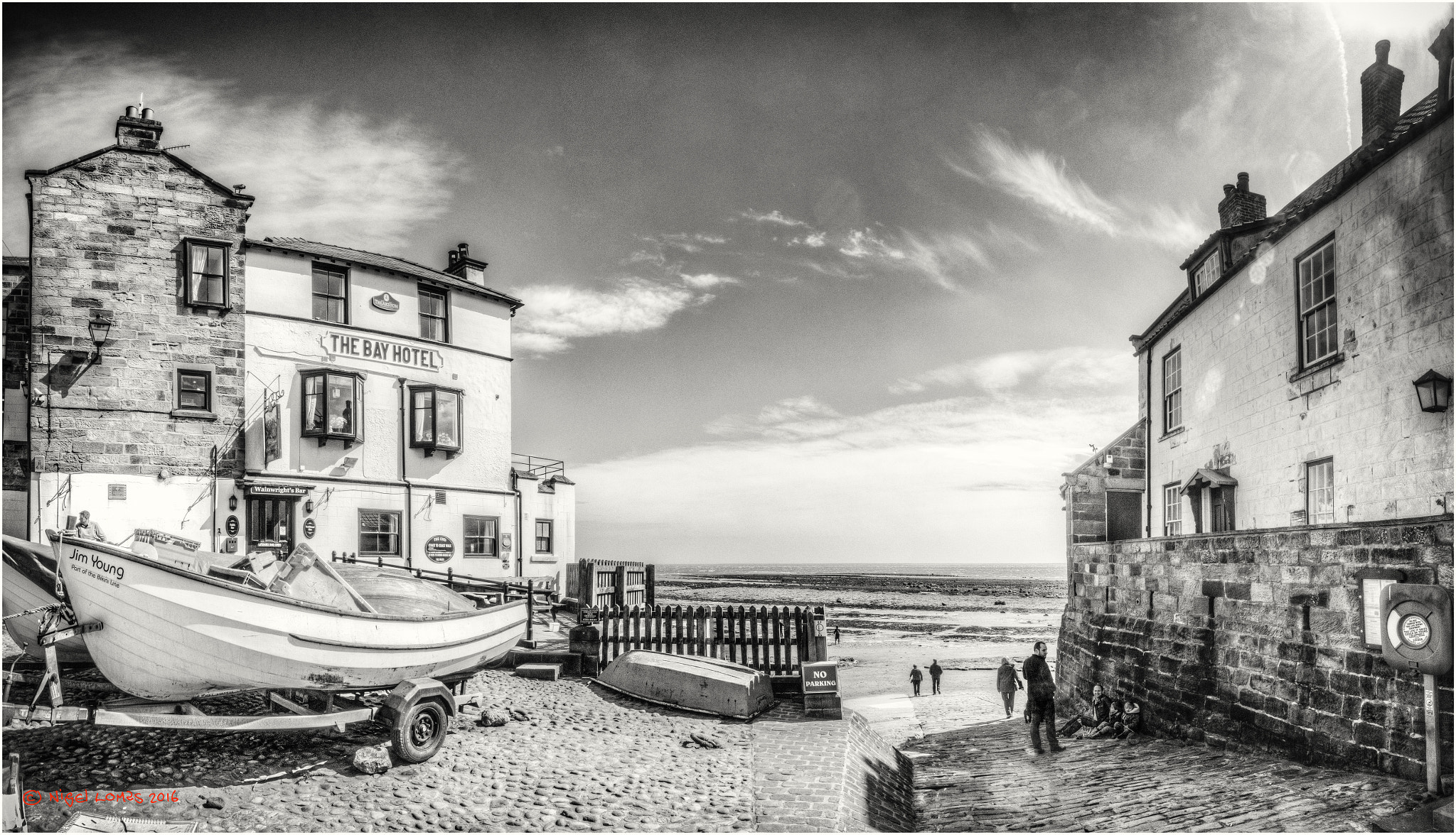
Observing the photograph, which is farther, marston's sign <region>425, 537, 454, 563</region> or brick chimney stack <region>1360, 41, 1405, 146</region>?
marston's sign <region>425, 537, 454, 563</region>

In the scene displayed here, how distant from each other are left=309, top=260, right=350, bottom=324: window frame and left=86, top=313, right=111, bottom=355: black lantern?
3.92 metres

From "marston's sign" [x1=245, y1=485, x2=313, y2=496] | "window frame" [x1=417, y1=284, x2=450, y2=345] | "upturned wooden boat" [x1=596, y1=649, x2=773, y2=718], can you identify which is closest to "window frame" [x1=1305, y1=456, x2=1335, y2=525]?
"upturned wooden boat" [x1=596, y1=649, x2=773, y2=718]

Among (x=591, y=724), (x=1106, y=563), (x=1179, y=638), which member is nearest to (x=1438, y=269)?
(x=1179, y=638)

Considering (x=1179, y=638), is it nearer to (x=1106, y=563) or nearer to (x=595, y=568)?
(x=1106, y=563)

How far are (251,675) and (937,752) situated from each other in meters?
10.00

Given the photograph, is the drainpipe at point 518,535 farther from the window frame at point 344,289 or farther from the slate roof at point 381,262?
the window frame at point 344,289

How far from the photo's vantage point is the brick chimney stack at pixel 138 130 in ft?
53.6

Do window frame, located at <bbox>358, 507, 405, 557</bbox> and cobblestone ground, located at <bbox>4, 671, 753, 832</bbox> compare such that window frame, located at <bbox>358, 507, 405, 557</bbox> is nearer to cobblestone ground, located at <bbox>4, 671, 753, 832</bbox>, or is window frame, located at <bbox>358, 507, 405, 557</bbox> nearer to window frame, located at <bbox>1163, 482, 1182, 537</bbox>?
cobblestone ground, located at <bbox>4, 671, 753, 832</bbox>

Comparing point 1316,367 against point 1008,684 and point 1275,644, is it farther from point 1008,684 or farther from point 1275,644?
point 1008,684

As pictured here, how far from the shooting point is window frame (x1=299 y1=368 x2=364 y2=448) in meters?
18.1

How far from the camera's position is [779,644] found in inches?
511

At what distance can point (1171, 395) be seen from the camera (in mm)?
18031

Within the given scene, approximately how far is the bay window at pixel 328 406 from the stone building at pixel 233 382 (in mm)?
35

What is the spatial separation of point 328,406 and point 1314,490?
17.9 meters
